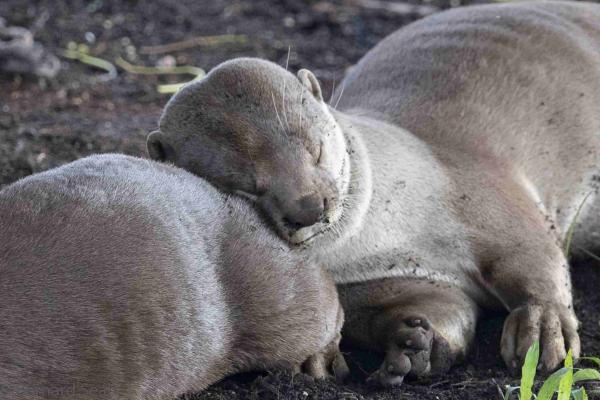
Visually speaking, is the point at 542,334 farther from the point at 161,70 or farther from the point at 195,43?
the point at 195,43

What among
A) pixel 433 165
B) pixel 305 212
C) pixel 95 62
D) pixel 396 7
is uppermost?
pixel 305 212

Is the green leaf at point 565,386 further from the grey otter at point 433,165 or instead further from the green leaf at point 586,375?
the grey otter at point 433,165

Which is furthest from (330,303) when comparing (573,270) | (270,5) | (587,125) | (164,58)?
(270,5)

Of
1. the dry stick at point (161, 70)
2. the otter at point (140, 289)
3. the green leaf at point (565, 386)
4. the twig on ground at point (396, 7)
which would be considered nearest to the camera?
the otter at point (140, 289)

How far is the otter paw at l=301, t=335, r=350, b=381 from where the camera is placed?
9.50 feet

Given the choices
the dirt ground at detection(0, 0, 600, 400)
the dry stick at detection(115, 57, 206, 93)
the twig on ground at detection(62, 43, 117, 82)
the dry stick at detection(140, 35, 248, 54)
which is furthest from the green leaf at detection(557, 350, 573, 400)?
the dry stick at detection(140, 35, 248, 54)

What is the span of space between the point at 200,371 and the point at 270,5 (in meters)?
4.78

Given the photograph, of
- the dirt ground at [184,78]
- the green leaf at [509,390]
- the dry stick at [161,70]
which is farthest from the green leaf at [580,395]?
the dry stick at [161,70]

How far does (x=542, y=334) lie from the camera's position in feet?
10.5

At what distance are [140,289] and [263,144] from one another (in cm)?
77

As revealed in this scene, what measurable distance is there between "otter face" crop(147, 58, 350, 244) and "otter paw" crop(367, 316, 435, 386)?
0.38 m

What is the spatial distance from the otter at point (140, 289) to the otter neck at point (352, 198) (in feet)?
1.01

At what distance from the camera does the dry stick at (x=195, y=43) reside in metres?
6.32

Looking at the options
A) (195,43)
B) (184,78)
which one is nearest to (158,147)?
(184,78)
